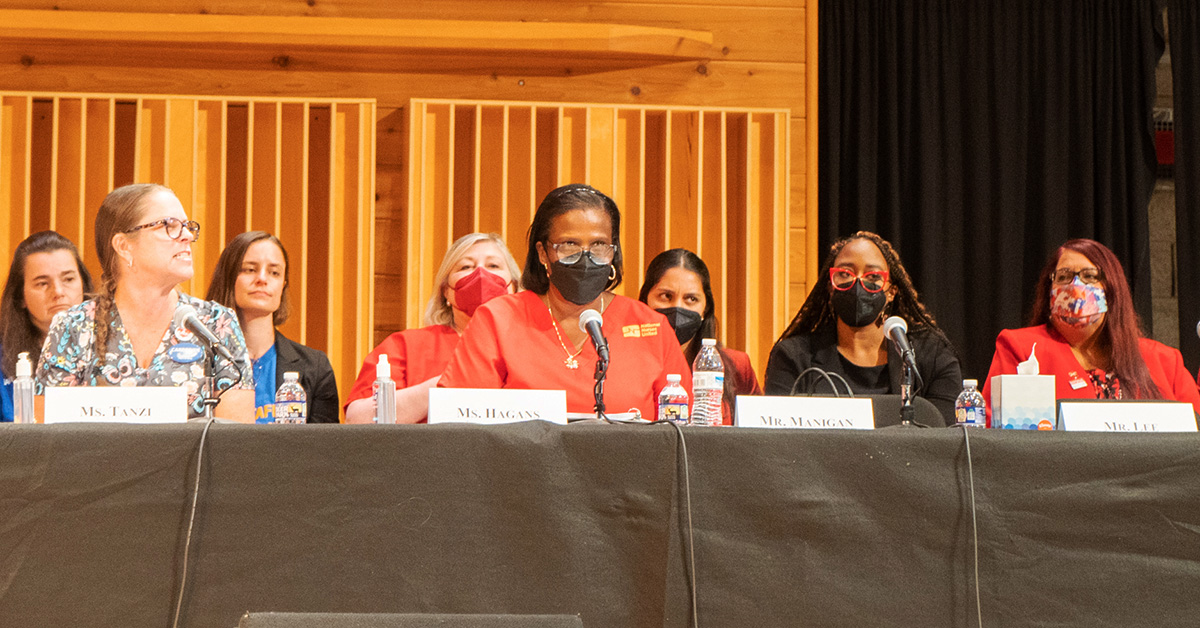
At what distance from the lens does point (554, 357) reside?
8.96 ft

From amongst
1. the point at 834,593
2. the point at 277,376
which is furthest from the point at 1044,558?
the point at 277,376

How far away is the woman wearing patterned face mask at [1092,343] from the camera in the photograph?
332 cm

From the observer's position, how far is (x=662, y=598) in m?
1.94

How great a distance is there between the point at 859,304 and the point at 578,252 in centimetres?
102

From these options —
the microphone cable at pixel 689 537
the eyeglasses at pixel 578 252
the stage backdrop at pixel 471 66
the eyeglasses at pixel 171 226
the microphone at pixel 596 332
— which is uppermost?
the stage backdrop at pixel 471 66

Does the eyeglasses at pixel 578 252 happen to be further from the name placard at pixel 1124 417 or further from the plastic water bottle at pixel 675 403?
the name placard at pixel 1124 417

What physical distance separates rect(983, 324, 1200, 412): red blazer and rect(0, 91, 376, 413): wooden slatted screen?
242cm

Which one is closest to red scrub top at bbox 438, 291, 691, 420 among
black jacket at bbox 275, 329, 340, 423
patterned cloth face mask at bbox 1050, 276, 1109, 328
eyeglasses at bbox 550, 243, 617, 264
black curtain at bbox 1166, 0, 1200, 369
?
eyeglasses at bbox 550, 243, 617, 264

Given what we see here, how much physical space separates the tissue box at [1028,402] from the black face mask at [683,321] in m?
1.29

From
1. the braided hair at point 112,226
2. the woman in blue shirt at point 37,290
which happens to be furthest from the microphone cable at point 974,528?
the woman in blue shirt at point 37,290

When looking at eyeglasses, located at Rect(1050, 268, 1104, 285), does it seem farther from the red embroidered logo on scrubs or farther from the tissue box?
the red embroidered logo on scrubs

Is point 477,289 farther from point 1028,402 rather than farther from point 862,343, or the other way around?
point 1028,402

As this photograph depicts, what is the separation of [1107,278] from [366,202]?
109 inches

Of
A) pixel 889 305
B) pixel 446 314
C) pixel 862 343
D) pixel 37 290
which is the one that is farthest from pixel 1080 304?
pixel 37 290
